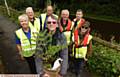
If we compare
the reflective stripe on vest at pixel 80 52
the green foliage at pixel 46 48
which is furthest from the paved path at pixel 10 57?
the green foliage at pixel 46 48

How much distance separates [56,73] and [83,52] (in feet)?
8.27

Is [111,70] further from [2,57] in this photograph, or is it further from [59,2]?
[59,2]

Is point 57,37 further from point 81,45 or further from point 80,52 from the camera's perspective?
point 80,52

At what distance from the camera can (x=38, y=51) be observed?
6332 mm

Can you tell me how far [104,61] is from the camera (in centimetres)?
922

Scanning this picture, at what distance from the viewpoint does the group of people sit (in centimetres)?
666

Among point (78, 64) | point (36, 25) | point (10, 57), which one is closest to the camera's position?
point (36, 25)

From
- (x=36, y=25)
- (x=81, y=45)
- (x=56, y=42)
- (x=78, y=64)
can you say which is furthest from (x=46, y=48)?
(x=78, y=64)

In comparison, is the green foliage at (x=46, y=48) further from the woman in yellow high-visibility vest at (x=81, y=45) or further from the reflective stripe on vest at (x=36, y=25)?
the woman in yellow high-visibility vest at (x=81, y=45)

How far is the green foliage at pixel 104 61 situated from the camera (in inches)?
347

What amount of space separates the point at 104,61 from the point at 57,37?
2.94m

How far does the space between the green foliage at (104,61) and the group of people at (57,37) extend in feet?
2.93

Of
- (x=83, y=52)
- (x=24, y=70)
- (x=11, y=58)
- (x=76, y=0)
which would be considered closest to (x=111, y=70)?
(x=83, y=52)

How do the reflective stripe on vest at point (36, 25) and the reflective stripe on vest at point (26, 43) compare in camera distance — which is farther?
the reflective stripe on vest at point (36, 25)
